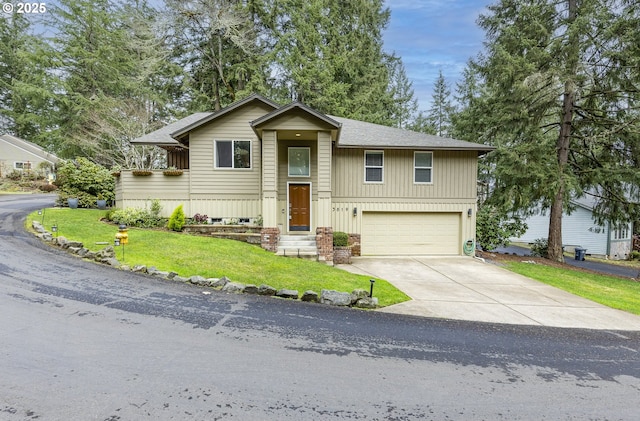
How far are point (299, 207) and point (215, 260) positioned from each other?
4.90 meters

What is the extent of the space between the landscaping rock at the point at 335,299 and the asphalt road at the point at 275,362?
0.86ft

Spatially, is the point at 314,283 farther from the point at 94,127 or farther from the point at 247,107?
the point at 94,127

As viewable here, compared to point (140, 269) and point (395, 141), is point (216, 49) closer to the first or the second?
point (395, 141)

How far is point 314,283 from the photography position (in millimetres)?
7629

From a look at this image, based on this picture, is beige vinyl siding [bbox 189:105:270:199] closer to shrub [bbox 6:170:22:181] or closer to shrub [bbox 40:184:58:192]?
shrub [bbox 40:184:58:192]

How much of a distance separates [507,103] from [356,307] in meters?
12.3

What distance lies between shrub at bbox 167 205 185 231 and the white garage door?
7096 millimetres

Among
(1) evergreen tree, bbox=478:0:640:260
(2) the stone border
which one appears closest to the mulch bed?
(1) evergreen tree, bbox=478:0:640:260

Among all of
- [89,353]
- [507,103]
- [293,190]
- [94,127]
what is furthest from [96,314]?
[94,127]

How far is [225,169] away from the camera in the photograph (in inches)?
Result: 515

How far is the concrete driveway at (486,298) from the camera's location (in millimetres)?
6148

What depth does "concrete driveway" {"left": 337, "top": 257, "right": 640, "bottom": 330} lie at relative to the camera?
6.15m

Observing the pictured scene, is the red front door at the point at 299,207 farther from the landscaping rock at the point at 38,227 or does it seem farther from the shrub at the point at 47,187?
the shrub at the point at 47,187

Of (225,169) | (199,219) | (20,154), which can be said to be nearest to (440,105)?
(225,169)
